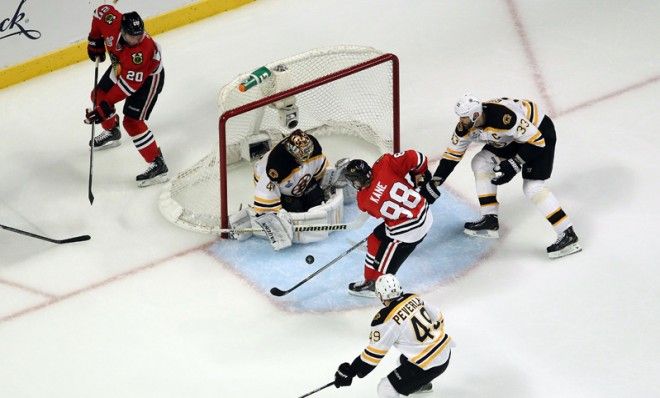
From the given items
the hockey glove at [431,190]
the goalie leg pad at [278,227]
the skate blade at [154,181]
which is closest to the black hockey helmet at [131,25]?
the skate blade at [154,181]

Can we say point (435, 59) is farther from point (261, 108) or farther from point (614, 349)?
point (614, 349)

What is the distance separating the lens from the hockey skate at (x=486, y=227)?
5.93 metres

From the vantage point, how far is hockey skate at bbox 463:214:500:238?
5934mm

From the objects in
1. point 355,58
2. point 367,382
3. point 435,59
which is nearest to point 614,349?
point 367,382

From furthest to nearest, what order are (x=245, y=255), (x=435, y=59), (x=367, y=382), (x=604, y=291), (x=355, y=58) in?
(x=435, y=59) < (x=355, y=58) < (x=245, y=255) < (x=604, y=291) < (x=367, y=382)

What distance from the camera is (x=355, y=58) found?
20.9 feet

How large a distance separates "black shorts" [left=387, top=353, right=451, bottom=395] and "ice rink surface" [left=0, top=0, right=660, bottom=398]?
0.80ft

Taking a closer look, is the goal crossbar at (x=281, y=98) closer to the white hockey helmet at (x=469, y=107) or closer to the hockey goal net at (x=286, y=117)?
the hockey goal net at (x=286, y=117)

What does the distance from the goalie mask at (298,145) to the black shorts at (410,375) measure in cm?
119

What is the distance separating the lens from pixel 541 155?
18.7 ft

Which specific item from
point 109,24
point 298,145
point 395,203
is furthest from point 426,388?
point 109,24

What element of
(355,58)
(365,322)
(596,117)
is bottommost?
(596,117)

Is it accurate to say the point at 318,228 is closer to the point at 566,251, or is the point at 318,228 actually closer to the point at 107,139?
the point at 566,251

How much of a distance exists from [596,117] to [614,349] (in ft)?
5.94
